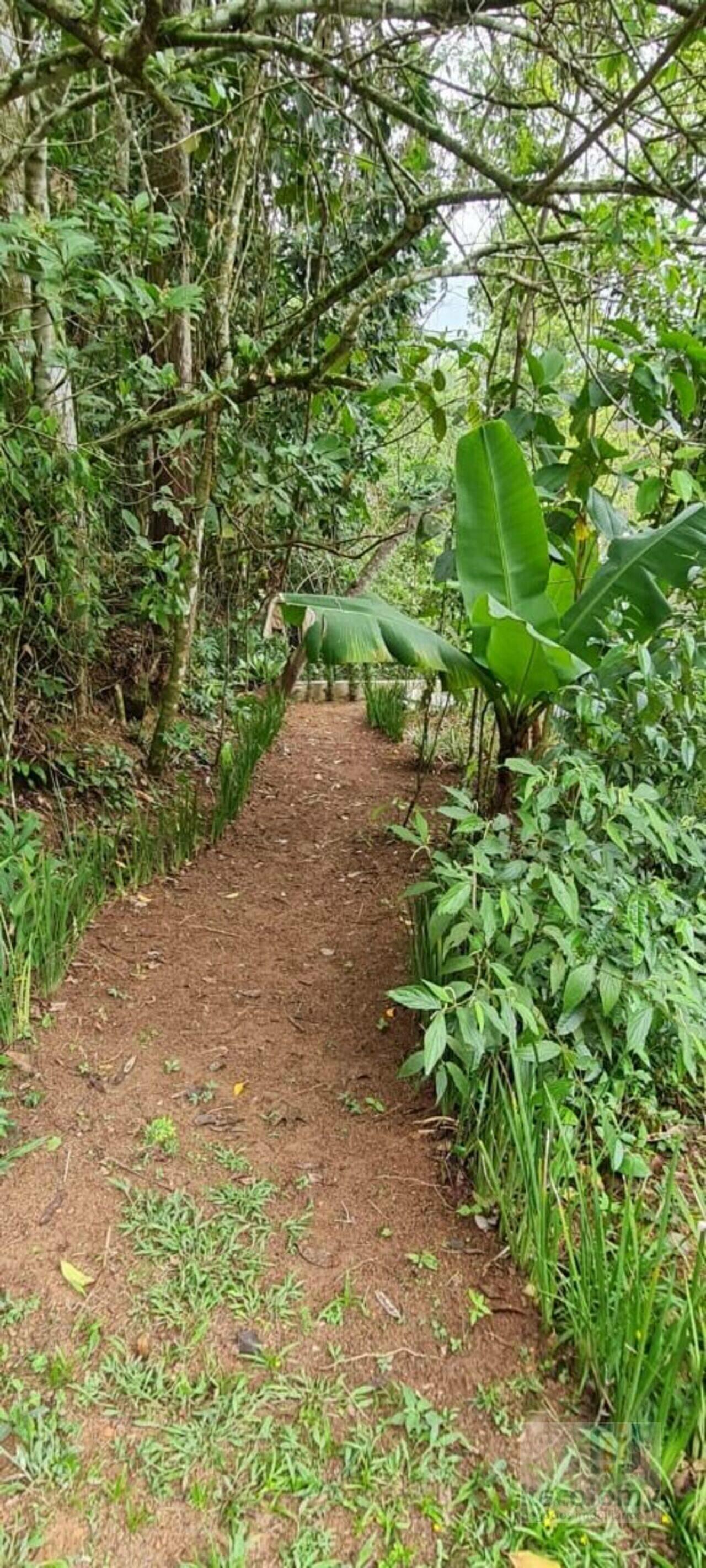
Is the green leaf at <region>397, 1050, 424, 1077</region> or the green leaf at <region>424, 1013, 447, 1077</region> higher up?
the green leaf at <region>424, 1013, 447, 1077</region>

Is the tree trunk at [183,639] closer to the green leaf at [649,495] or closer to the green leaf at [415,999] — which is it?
the green leaf at [649,495]

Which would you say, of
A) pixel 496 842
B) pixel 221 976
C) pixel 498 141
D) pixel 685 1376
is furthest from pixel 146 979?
pixel 498 141

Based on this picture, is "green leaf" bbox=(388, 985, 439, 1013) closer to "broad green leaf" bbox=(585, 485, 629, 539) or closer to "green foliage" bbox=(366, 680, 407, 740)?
"broad green leaf" bbox=(585, 485, 629, 539)

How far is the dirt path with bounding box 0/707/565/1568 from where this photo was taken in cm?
124

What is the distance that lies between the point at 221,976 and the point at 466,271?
9.02ft

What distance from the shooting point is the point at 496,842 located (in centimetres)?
190

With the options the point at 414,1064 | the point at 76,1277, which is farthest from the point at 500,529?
the point at 76,1277

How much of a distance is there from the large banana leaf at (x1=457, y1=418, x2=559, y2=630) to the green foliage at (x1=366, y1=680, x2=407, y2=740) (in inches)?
108

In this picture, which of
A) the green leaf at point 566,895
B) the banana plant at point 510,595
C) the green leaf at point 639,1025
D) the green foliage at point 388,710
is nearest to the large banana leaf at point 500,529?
the banana plant at point 510,595

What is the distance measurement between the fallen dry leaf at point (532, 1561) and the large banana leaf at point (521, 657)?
170 centimetres

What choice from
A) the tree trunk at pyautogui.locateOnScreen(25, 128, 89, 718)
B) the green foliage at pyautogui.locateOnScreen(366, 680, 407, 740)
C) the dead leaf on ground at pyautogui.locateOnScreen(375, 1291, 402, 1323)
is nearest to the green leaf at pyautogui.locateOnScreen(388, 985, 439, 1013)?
the dead leaf on ground at pyautogui.locateOnScreen(375, 1291, 402, 1323)

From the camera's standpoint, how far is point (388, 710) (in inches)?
204

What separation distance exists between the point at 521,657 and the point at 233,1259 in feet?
5.37

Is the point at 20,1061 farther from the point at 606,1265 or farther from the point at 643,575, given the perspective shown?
the point at 643,575
